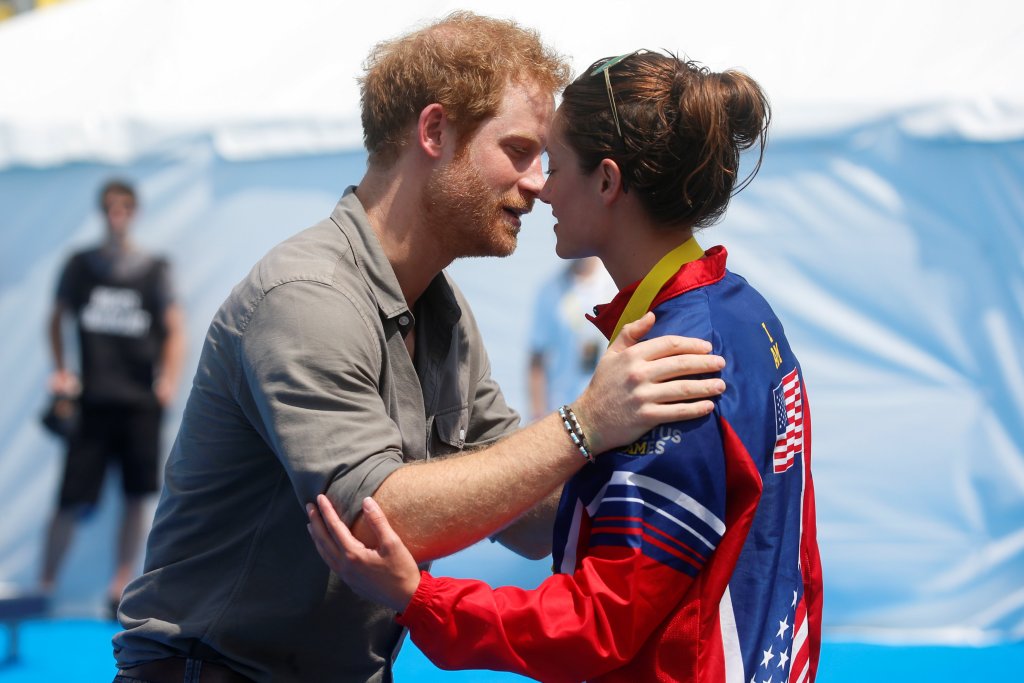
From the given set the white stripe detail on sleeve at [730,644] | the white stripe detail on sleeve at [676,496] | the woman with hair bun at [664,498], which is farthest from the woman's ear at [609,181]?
the white stripe detail on sleeve at [730,644]

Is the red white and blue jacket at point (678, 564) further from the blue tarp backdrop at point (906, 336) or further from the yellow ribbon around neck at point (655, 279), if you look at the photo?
the blue tarp backdrop at point (906, 336)

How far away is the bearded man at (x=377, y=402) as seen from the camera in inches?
69.0

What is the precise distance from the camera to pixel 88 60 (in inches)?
257

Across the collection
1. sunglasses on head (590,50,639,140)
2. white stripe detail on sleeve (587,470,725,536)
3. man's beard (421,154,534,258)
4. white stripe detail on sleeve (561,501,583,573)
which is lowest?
white stripe detail on sleeve (561,501,583,573)

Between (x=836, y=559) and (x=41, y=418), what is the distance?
4131mm

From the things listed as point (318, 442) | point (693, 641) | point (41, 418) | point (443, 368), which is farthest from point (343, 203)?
point (41, 418)

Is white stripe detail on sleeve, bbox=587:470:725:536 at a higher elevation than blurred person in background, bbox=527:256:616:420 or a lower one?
lower

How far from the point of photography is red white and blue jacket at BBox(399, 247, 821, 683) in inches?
64.6

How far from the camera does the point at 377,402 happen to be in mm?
1836

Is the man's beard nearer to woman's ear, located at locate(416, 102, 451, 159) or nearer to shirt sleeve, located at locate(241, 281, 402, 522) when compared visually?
woman's ear, located at locate(416, 102, 451, 159)

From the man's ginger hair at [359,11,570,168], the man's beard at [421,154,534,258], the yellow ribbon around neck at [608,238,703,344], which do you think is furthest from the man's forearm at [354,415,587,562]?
the man's ginger hair at [359,11,570,168]

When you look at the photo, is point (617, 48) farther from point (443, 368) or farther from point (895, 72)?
point (443, 368)

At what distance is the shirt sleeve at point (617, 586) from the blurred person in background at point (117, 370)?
4.61 meters

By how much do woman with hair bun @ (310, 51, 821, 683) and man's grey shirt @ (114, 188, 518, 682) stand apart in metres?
0.15
